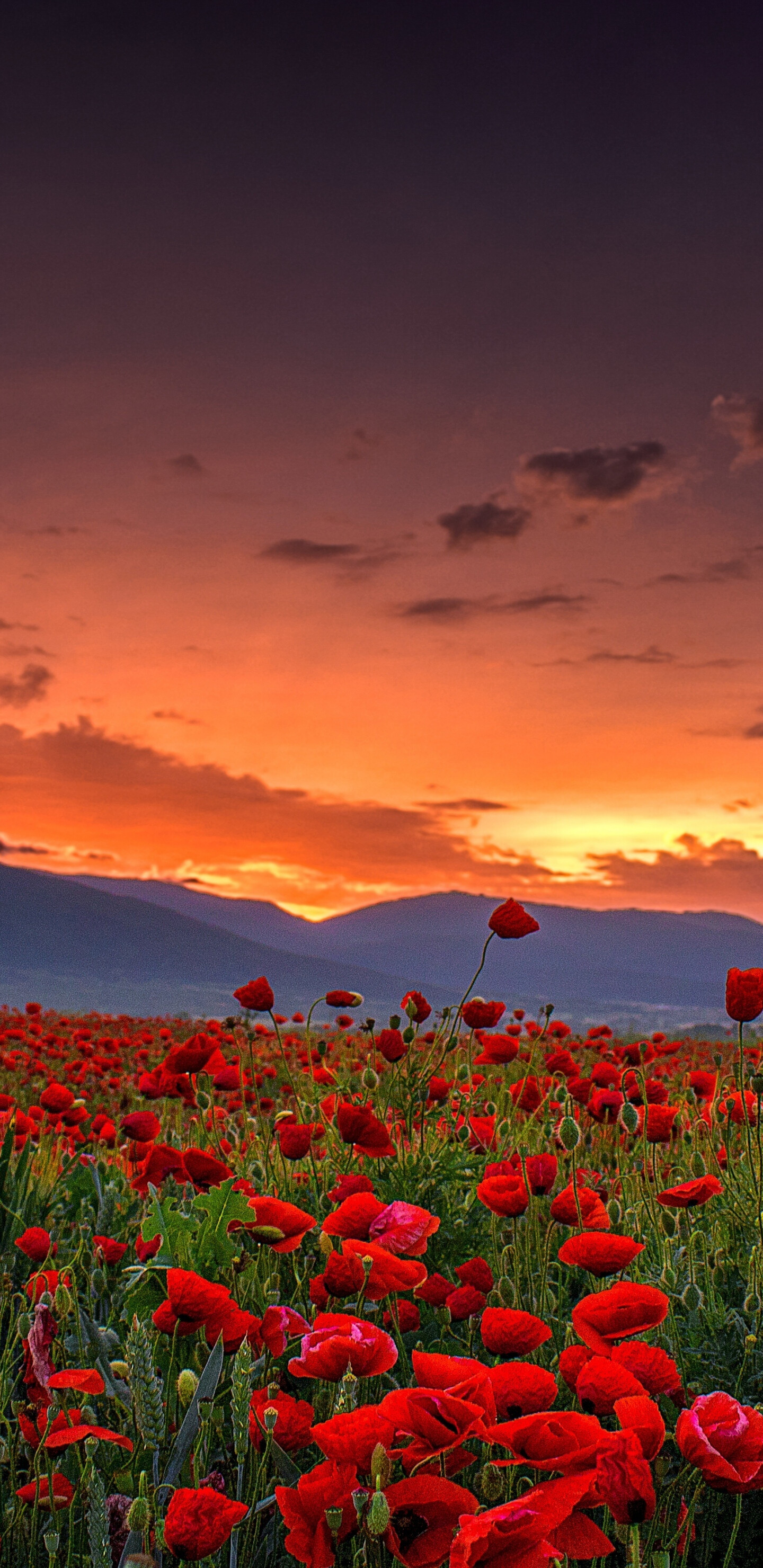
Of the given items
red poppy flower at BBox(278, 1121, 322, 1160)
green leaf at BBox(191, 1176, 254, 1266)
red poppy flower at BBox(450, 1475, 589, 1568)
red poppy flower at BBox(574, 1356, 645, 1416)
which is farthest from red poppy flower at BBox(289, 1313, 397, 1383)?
red poppy flower at BBox(278, 1121, 322, 1160)

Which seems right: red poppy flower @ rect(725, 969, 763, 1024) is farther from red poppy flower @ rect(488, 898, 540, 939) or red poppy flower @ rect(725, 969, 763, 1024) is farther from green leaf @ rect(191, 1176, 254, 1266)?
green leaf @ rect(191, 1176, 254, 1266)

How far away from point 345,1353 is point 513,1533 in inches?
19.9

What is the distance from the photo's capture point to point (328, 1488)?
4.58ft

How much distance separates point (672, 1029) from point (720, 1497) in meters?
14.8

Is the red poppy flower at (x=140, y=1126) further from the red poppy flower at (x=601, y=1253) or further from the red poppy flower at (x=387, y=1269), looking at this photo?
the red poppy flower at (x=601, y=1253)

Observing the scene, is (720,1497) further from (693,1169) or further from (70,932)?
(70,932)

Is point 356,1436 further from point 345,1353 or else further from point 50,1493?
point 50,1493

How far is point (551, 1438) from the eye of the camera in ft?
4.45

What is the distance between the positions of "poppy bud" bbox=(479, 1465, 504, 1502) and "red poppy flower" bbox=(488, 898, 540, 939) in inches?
74.0

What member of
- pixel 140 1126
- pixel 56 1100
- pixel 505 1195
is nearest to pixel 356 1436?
pixel 505 1195

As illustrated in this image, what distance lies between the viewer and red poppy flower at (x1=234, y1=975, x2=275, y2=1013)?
3.61 m

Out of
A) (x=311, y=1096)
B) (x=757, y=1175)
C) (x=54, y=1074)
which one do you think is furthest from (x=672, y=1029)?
(x=757, y=1175)

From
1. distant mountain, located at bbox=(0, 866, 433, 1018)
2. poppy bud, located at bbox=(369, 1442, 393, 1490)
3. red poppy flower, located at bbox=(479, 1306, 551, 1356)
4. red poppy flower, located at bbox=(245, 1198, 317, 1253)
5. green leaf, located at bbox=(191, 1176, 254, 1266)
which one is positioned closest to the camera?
poppy bud, located at bbox=(369, 1442, 393, 1490)

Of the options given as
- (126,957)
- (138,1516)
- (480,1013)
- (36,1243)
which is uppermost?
(480,1013)
